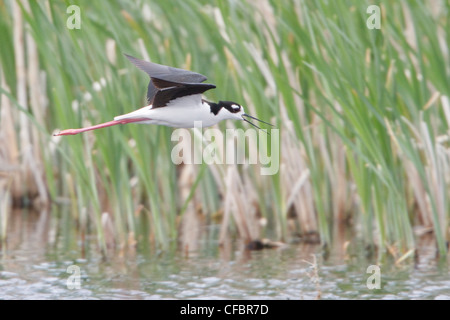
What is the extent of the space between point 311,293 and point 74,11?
250 cm

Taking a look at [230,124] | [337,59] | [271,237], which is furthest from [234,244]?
[337,59]

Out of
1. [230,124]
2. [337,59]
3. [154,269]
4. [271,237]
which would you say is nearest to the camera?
[337,59]

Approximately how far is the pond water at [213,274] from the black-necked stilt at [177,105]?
178 cm

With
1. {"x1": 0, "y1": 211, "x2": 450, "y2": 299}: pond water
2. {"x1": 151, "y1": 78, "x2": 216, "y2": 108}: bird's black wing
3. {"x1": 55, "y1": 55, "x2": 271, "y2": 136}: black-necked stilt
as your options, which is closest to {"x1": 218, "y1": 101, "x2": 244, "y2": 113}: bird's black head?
{"x1": 55, "y1": 55, "x2": 271, "y2": 136}: black-necked stilt

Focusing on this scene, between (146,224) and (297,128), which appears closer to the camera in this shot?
(297,128)

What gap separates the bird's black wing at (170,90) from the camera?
399 cm

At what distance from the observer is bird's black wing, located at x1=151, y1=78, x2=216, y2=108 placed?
157 inches

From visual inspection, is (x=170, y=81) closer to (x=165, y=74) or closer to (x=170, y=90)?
(x=165, y=74)

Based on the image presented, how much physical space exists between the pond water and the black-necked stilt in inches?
69.9

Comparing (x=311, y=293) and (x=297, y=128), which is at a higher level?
(x=297, y=128)

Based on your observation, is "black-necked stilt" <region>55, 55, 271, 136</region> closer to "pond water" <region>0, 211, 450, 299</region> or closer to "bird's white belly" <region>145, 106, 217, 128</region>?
"bird's white belly" <region>145, 106, 217, 128</region>

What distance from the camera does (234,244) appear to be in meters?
7.93

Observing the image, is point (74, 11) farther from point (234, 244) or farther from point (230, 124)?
point (234, 244)

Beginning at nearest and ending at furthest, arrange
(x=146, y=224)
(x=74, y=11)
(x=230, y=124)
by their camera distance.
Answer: (x=74, y=11), (x=230, y=124), (x=146, y=224)
